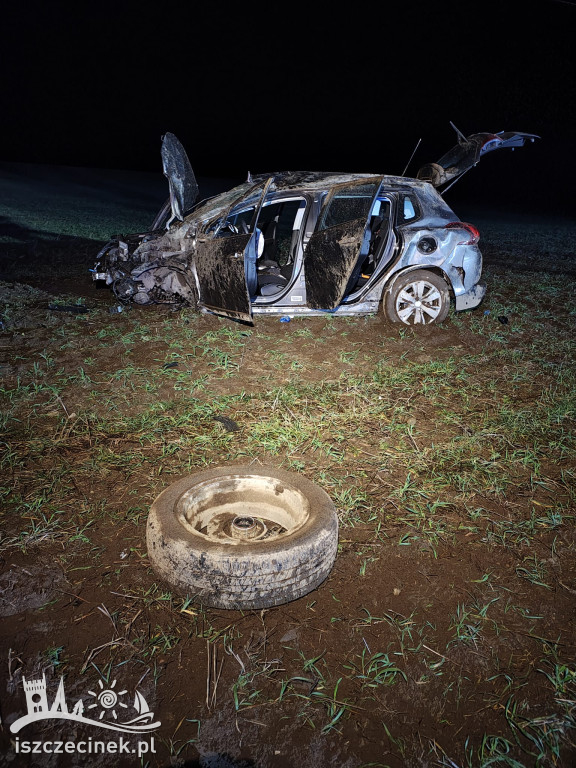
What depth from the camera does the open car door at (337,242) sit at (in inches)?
199

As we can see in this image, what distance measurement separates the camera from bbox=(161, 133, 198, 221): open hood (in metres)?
6.23

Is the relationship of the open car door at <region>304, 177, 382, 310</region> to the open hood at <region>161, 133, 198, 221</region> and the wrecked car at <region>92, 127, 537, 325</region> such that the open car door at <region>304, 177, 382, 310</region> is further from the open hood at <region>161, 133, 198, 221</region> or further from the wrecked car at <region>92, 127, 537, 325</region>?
the open hood at <region>161, 133, 198, 221</region>

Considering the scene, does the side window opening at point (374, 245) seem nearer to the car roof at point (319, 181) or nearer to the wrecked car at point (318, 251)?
the wrecked car at point (318, 251)

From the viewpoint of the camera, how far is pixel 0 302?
259 inches

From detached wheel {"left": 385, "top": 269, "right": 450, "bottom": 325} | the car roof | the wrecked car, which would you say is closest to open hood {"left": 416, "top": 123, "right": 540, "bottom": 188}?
the wrecked car

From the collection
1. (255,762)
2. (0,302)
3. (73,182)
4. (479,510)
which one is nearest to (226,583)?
(255,762)

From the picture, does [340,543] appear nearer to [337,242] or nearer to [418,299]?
[337,242]

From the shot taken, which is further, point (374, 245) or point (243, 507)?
point (374, 245)

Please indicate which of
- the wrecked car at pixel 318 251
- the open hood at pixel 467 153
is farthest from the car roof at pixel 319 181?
the open hood at pixel 467 153

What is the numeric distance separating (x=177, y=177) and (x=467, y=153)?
3495mm

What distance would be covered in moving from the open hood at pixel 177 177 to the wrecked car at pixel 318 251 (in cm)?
2

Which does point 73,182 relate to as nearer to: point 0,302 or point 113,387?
point 0,302

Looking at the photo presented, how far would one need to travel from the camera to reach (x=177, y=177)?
6.37 metres

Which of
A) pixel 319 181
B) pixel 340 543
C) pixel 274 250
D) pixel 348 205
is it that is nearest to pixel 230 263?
pixel 348 205
